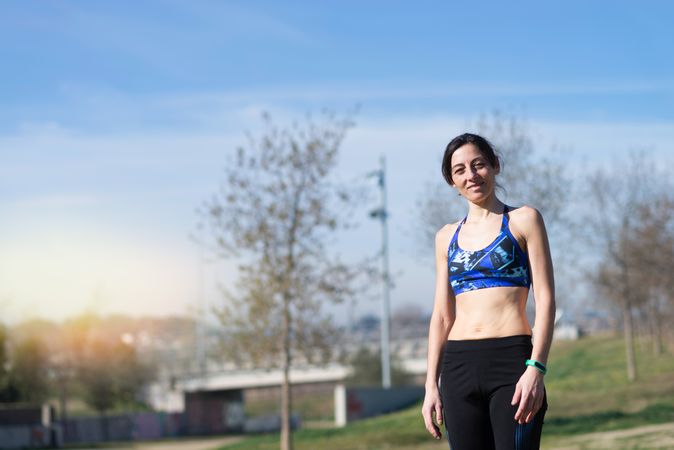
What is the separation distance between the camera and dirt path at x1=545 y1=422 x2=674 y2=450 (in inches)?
628

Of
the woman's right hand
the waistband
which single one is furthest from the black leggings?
the woman's right hand

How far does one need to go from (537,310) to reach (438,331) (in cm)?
51

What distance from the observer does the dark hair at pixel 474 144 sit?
14.5ft

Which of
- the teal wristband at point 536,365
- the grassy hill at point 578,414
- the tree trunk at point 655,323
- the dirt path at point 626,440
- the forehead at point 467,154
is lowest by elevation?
the grassy hill at point 578,414

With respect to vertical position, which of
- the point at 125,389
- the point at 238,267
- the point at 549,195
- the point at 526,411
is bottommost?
the point at 125,389

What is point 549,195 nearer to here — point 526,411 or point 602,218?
point 602,218

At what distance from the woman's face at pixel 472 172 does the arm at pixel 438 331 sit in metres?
0.26

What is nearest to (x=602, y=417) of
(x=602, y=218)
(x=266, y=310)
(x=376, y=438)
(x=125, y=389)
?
(x=376, y=438)

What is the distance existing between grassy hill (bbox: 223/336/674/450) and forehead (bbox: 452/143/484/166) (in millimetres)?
15115

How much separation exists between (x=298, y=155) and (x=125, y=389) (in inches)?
2254

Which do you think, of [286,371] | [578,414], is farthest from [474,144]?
[578,414]

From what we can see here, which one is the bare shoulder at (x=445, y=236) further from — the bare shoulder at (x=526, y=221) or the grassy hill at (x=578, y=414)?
the grassy hill at (x=578, y=414)

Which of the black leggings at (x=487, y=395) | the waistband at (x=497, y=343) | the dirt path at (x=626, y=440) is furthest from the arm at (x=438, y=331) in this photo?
the dirt path at (x=626, y=440)

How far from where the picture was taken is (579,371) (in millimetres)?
41438
